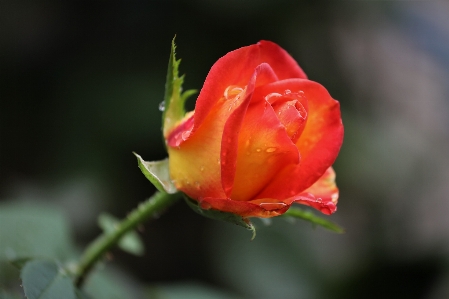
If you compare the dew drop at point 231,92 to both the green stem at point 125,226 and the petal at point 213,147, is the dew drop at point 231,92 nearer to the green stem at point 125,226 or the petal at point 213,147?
the petal at point 213,147

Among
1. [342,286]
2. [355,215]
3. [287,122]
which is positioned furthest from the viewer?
[355,215]

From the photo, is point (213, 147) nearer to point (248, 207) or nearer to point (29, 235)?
point (248, 207)

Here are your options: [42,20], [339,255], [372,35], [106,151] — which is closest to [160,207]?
[106,151]

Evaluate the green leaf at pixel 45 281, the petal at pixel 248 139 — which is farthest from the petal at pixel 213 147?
the green leaf at pixel 45 281

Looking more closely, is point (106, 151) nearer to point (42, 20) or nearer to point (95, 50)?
point (95, 50)

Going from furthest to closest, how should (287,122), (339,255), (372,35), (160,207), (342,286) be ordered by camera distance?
(372,35) → (339,255) → (342,286) → (160,207) → (287,122)

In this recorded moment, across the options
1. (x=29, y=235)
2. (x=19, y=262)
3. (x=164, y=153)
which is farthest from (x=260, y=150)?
(x=164, y=153)
